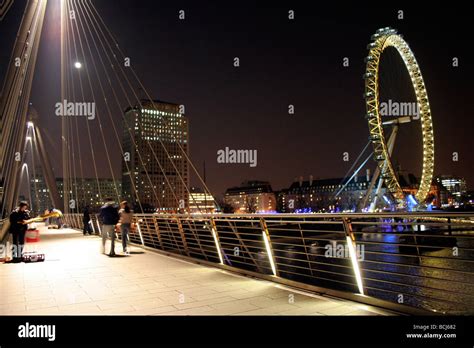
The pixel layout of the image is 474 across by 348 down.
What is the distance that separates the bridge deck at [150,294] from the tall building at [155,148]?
218 inches

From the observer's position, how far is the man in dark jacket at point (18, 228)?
1012 centimetres

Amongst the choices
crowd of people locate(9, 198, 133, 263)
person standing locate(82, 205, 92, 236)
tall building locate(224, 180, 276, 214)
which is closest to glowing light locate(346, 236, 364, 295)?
crowd of people locate(9, 198, 133, 263)

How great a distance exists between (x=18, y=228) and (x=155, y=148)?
47.6 metres

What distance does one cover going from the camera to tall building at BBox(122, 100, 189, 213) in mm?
21000

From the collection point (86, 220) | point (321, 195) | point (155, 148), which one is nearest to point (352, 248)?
point (86, 220)

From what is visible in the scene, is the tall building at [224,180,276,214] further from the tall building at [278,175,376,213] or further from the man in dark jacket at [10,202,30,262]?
the man in dark jacket at [10,202,30,262]

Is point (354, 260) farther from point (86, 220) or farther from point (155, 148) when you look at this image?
point (155, 148)

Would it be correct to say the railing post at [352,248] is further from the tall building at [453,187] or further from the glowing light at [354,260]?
the tall building at [453,187]

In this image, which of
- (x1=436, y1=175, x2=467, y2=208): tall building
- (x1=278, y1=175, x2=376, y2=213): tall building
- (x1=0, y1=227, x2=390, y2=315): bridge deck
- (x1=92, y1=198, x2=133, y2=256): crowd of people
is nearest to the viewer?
(x1=0, y1=227, x2=390, y2=315): bridge deck

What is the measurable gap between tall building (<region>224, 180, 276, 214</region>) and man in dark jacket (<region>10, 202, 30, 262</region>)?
450ft
